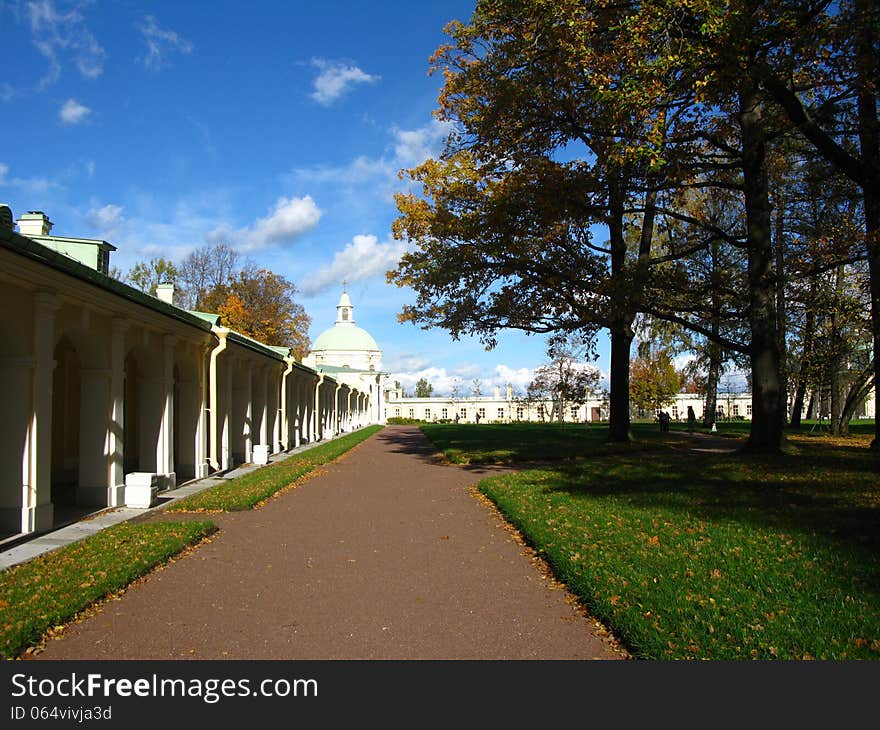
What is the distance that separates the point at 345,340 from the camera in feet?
316

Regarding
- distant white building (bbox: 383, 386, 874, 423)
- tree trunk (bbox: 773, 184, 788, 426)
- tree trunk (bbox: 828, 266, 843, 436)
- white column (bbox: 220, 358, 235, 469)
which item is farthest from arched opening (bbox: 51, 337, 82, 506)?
distant white building (bbox: 383, 386, 874, 423)

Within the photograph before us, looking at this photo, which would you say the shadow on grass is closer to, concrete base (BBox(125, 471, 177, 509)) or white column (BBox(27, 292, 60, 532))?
concrete base (BBox(125, 471, 177, 509))

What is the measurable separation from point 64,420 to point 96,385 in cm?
335

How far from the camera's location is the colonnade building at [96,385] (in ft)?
26.4

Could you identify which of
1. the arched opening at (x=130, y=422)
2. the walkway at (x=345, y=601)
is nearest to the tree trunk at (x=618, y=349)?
the walkway at (x=345, y=601)

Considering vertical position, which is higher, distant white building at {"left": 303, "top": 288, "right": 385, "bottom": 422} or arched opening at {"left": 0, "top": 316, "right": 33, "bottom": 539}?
distant white building at {"left": 303, "top": 288, "right": 385, "bottom": 422}

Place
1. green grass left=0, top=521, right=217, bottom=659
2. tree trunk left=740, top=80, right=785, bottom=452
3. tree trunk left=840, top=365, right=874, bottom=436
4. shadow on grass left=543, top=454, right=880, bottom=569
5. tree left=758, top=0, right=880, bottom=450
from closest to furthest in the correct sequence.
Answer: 1. green grass left=0, top=521, right=217, bottom=659
2. shadow on grass left=543, top=454, right=880, bottom=569
3. tree left=758, top=0, right=880, bottom=450
4. tree trunk left=740, top=80, right=785, bottom=452
5. tree trunk left=840, top=365, right=874, bottom=436

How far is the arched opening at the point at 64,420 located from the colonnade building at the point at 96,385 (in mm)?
22

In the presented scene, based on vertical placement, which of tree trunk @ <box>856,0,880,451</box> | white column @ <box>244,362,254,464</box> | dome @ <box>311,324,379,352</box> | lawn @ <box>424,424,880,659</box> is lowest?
lawn @ <box>424,424,880,659</box>

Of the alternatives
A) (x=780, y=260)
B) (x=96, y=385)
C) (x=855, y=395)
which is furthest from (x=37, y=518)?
(x=855, y=395)

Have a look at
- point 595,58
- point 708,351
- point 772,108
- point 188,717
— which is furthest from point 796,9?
point 708,351

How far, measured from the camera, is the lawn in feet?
14.5

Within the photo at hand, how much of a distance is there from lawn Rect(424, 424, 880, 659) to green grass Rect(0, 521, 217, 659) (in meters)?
4.09

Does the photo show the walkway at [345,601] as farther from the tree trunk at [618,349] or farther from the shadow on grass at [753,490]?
the tree trunk at [618,349]
